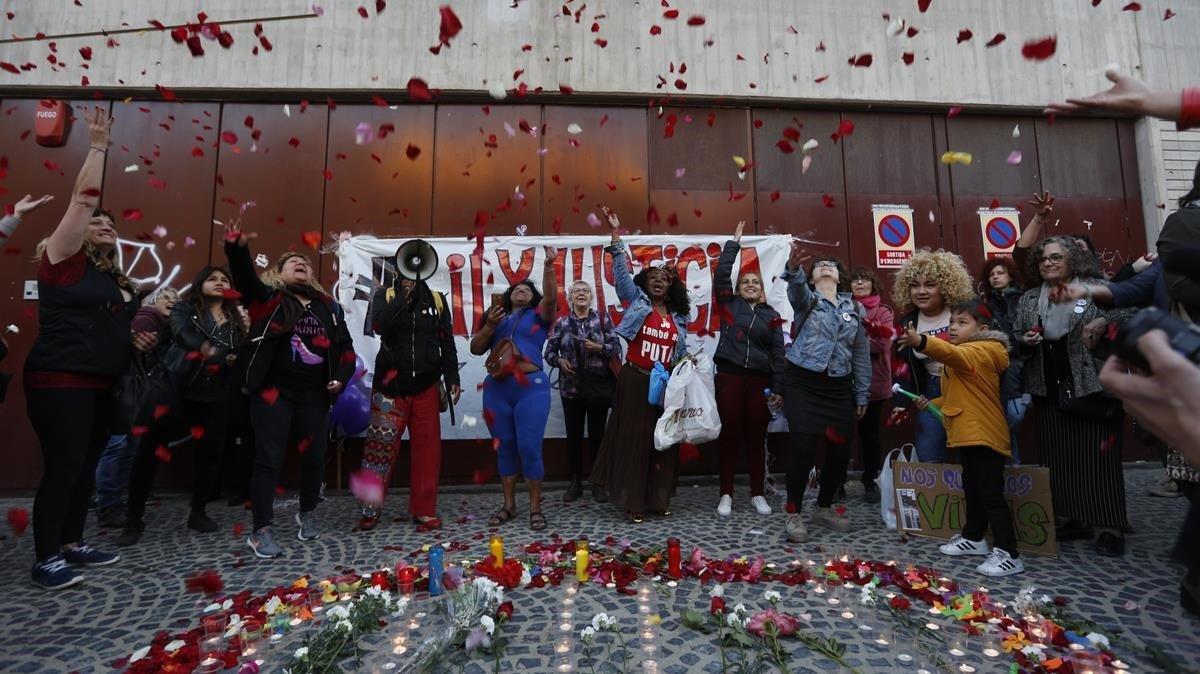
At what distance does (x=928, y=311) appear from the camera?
397cm

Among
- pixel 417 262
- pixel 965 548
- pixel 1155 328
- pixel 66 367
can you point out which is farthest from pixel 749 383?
pixel 66 367

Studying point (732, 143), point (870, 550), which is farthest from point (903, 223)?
point (870, 550)

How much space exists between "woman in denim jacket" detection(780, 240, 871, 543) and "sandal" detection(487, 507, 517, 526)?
79.5 inches

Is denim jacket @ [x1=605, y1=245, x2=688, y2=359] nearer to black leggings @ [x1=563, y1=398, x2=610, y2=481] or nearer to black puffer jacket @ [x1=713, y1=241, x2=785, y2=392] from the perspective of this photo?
black puffer jacket @ [x1=713, y1=241, x2=785, y2=392]

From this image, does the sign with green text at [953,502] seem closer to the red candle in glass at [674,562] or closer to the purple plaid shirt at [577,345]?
the red candle in glass at [674,562]

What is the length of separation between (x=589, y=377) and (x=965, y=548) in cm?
292

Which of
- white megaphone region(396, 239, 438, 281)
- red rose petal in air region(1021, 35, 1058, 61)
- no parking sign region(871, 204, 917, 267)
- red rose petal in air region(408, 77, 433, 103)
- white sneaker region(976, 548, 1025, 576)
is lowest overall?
white sneaker region(976, 548, 1025, 576)

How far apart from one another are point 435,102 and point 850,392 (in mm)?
5209

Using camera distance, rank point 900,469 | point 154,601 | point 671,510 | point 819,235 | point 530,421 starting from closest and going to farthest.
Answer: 1. point 154,601
2. point 900,469
3. point 530,421
4. point 671,510
5. point 819,235

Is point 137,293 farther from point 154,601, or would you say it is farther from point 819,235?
point 819,235

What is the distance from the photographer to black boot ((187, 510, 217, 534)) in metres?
4.12

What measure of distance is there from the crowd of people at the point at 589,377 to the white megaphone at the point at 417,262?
0.51 ft

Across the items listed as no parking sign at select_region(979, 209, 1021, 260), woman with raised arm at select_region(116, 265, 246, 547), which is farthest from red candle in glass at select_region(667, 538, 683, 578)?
no parking sign at select_region(979, 209, 1021, 260)

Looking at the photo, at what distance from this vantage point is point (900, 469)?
3930 millimetres
